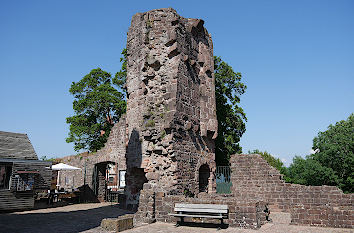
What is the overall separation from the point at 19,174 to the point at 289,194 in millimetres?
12106

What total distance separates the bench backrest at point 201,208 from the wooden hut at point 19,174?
8.17 m

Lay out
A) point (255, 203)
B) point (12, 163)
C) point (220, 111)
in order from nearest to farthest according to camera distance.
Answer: point (255, 203) → point (12, 163) → point (220, 111)

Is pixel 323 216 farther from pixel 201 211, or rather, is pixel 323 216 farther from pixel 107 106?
pixel 107 106

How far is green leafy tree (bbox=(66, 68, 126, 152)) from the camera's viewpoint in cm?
2164

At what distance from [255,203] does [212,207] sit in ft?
3.88

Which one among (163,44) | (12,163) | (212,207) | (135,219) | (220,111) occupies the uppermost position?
(163,44)

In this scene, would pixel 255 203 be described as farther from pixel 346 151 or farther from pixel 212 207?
pixel 346 151

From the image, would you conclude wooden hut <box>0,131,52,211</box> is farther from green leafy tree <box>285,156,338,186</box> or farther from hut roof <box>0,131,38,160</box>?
green leafy tree <box>285,156,338,186</box>

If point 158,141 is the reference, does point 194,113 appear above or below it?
above

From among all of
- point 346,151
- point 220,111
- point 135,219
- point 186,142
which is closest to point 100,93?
point 220,111

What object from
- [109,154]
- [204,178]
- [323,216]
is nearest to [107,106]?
[109,154]

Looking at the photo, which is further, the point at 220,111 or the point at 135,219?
the point at 220,111

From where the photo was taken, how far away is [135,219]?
29.6 feet

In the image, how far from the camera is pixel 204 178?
12.6 m
